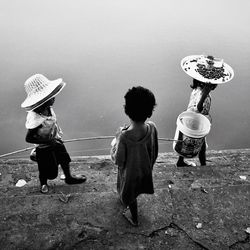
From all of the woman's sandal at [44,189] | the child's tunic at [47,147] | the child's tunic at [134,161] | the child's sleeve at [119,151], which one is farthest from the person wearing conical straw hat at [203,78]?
the woman's sandal at [44,189]

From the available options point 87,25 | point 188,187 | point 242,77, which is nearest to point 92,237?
point 188,187

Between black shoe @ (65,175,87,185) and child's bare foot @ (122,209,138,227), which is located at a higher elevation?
child's bare foot @ (122,209,138,227)

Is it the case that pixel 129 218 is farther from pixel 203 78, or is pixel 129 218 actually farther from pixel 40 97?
pixel 203 78

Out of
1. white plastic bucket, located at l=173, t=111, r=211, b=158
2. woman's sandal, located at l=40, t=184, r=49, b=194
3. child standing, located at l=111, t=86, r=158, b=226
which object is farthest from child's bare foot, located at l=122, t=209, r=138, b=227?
white plastic bucket, located at l=173, t=111, r=211, b=158

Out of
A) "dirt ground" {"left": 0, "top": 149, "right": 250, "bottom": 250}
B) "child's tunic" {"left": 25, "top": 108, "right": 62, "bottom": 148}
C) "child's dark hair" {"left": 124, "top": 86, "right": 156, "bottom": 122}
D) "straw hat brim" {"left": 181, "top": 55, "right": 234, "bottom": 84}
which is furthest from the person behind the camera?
"straw hat brim" {"left": 181, "top": 55, "right": 234, "bottom": 84}

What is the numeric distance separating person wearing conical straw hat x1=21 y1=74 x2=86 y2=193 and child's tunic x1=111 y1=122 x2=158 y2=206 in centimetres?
76

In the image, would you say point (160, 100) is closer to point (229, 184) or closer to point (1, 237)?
point (229, 184)

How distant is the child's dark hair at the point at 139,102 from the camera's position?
1.91 m

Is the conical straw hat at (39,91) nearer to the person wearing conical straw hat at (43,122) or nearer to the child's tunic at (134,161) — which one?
the person wearing conical straw hat at (43,122)

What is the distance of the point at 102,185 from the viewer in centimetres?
315

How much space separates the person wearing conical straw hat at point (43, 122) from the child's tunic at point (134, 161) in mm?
760

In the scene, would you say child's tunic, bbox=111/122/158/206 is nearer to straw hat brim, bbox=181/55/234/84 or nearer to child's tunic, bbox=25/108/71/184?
child's tunic, bbox=25/108/71/184

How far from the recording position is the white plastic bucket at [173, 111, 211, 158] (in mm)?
3197

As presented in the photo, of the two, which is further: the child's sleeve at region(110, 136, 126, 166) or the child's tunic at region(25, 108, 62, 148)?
the child's tunic at region(25, 108, 62, 148)
